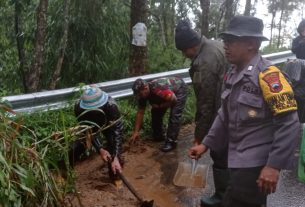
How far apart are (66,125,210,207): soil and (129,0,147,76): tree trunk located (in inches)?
57.5

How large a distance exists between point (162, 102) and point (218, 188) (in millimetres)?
2048

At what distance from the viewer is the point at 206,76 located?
12.6 ft

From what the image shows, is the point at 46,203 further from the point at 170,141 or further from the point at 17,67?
the point at 17,67

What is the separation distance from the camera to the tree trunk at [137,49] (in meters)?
6.85

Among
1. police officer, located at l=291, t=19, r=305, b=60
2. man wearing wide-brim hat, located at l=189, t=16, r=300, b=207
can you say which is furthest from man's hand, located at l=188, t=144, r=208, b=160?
police officer, located at l=291, t=19, r=305, b=60

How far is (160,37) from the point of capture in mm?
10984

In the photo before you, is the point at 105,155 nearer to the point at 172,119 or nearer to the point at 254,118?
the point at 172,119

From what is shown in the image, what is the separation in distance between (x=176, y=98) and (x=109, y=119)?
145 cm

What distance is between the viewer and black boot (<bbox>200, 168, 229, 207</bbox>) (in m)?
4.06

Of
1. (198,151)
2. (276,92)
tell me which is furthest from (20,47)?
(276,92)

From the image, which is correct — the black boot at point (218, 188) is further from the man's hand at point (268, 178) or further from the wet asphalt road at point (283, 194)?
the man's hand at point (268, 178)

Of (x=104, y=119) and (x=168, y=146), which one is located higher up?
(x=104, y=119)

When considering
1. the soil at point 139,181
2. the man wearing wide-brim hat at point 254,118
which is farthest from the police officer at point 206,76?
the man wearing wide-brim hat at point 254,118

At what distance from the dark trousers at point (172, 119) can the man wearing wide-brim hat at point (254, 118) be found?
2.99 metres
